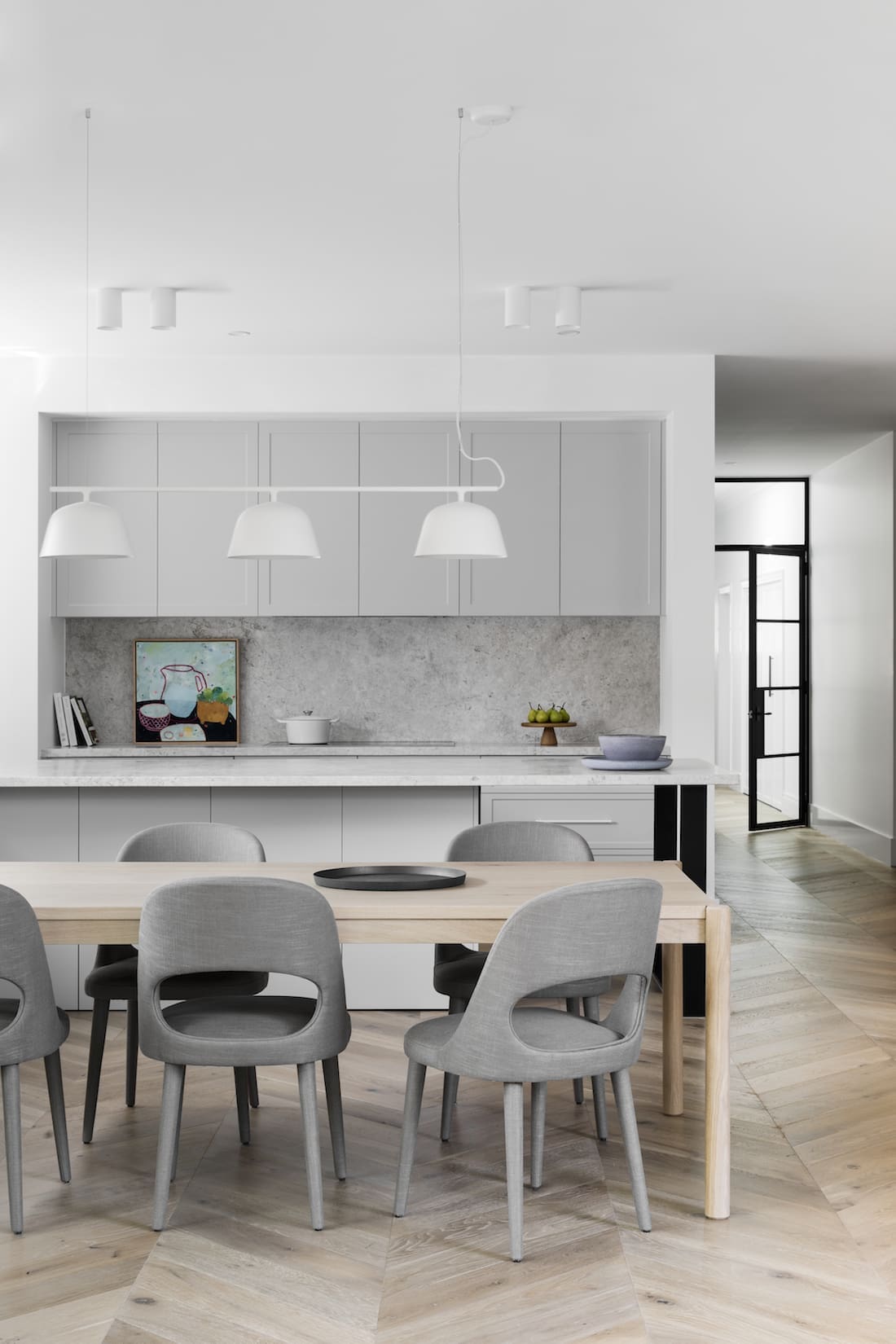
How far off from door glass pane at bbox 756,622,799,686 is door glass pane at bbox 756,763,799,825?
0.65m

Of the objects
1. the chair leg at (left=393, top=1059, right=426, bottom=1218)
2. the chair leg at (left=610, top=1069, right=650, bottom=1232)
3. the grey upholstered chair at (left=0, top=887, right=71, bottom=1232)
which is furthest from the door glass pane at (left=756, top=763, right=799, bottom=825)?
the grey upholstered chair at (left=0, top=887, right=71, bottom=1232)

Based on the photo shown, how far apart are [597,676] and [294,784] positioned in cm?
249

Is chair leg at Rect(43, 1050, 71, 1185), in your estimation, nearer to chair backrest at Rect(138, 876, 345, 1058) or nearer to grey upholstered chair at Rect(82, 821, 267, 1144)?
grey upholstered chair at Rect(82, 821, 267, 1144)

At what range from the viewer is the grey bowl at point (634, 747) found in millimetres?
4652

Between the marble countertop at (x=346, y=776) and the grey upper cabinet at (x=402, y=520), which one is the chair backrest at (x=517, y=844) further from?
the grey upper cabinet at (x=402, y=520)

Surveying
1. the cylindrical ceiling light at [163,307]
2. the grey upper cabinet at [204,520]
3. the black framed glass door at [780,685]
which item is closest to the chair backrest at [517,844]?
the cylindrical ceiling light at [163,307]

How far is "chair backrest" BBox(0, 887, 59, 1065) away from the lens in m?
2.76

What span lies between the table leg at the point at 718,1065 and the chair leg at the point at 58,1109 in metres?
1.53

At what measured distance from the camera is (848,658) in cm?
875

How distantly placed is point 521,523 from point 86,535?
2799 millimetres

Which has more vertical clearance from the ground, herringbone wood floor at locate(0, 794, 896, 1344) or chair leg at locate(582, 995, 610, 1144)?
chair leg at locate(582, 995, 610, 1144)

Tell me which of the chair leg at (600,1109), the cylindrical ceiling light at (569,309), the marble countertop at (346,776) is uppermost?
the cylindrical ceiling light at (569,309)

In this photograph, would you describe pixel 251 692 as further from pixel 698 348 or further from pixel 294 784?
pixel 698 348

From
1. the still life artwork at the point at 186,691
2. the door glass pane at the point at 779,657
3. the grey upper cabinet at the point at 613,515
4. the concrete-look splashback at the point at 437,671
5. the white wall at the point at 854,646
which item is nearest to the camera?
the grey upper cabinet at the point at 613,515
